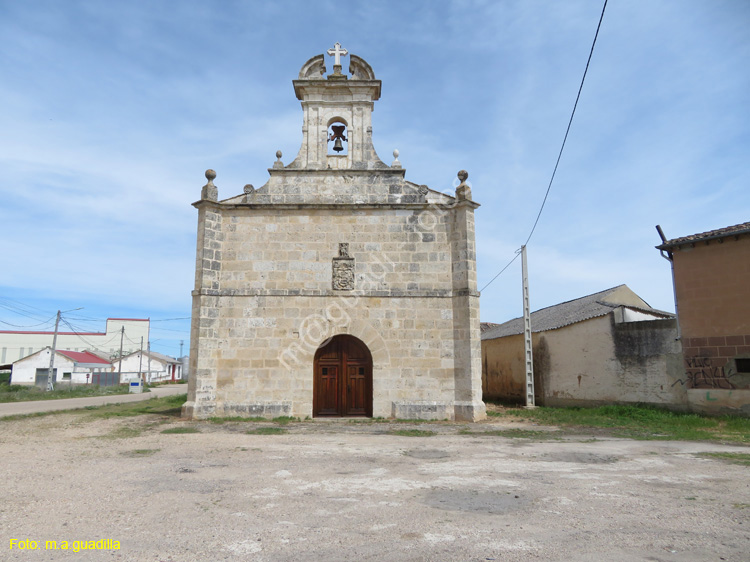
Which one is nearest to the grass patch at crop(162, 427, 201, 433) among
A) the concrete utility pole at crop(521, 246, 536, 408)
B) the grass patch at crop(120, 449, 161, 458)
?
the grass patch at crop(120, 449, 161, 458)

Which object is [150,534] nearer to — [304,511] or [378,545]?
[304,511]

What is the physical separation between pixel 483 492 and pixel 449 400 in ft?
22.1

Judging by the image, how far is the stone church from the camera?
11.9 metres

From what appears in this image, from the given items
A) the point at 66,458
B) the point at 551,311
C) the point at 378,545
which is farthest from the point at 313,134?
the point at 551,311

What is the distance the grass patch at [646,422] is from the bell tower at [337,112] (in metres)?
8.18

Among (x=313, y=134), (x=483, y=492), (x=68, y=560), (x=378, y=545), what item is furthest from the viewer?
(x=313, y=134)

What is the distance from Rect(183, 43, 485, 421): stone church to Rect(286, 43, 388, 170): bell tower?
113 millimetres

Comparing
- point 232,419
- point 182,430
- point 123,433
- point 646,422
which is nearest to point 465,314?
point 646,422

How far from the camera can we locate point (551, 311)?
20656 mm

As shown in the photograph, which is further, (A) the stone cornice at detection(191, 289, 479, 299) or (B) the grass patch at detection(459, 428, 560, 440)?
(A) the stone cornice at detection(191, 289, 479, 299)

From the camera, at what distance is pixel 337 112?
13320 millimetres

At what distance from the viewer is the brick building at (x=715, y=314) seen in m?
11.2

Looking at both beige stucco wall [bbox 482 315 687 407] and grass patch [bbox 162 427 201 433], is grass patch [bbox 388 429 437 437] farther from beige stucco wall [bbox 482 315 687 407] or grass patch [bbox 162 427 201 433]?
beige stucco wall [bbox 482 315 687 407]

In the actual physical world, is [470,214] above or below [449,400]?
above
